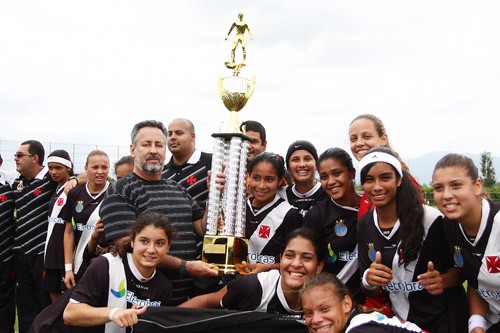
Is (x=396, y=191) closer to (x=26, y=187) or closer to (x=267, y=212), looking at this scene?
(x=267, y=212)

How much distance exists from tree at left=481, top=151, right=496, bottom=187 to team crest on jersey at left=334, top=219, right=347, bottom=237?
43402 millimetres

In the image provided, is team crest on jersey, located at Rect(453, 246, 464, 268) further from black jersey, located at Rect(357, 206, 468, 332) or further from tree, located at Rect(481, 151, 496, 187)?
tree, located at Rect(481, 151, 496, 187)

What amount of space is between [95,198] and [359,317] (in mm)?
3515

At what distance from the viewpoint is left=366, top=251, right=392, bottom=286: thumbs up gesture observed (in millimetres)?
2998

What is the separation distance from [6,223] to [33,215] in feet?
1.61

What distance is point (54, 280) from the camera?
573 centimetres

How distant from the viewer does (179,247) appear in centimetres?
375

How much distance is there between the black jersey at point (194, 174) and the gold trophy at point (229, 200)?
84 cm

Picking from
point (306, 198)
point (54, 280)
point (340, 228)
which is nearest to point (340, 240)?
point (340, 228)

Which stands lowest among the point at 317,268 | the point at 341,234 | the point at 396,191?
the point at 317,268

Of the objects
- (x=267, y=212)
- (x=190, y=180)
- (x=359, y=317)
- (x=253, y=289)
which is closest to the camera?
(x=359, y=317)

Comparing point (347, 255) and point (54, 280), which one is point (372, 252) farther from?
point (54, 280)

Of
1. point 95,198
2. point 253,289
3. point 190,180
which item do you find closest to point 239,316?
point 253,289

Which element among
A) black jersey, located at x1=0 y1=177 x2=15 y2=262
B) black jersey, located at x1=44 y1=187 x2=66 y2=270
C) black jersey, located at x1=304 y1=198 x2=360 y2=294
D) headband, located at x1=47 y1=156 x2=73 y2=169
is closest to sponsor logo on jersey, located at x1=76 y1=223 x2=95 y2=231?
black jersey, located at x1=44 y1=187 x2=66 y2=270
